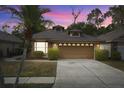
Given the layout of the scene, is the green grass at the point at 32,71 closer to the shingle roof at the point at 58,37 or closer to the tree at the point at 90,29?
the shingle roof at the point at 58,37

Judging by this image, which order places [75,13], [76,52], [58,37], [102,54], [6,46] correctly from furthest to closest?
[75,13], [58,37], [6,46], [76,52], [102,54]

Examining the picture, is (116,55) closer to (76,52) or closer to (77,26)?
(76,52)

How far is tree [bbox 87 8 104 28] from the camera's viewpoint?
55.4 meters

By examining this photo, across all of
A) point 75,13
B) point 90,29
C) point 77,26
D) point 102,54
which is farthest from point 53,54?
point 90,29

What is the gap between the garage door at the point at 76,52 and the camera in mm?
36328

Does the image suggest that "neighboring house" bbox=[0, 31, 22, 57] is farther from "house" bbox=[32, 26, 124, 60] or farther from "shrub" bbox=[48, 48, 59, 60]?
"shrub" bbox=[48, 48, 59, 60]

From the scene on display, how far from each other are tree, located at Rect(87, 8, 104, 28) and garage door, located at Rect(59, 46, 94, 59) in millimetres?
19391

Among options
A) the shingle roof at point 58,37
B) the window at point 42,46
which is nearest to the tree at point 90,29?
the shingle roof at point 58,37

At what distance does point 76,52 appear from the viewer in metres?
36.5

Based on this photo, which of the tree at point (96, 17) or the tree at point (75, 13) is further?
the tree at point (96, 17)

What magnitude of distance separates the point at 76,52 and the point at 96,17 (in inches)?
843

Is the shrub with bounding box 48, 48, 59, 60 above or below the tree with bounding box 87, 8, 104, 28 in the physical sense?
below

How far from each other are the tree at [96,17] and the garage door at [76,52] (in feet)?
63.6

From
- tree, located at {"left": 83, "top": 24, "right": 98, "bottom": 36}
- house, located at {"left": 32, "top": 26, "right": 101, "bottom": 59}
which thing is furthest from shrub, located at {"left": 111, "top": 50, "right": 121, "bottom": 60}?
tree, located at {"left": 83, "top": 24, "right": 98, "bottom": 36}
